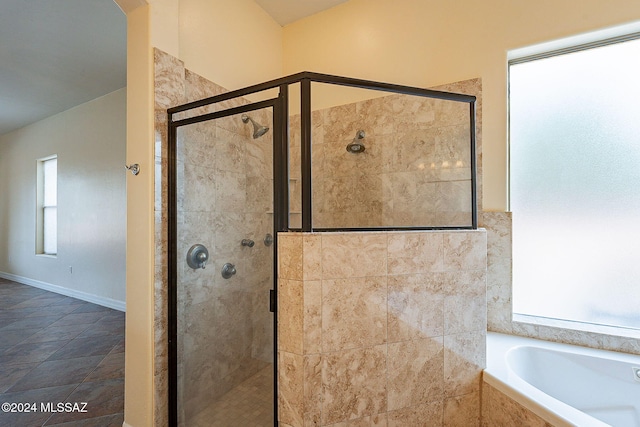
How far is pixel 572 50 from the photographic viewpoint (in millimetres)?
2051

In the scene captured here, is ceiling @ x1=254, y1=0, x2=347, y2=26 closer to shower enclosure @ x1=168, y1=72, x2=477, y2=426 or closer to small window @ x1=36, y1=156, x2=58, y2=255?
shower enclosure @ x1=168, y1=72, x2=477, y2=426

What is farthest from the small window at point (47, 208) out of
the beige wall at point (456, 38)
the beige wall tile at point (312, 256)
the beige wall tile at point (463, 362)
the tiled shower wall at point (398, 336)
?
the beige wall tile at point (463, 362)

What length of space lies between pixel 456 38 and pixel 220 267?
2.38 metres

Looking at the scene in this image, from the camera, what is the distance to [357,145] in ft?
8.35

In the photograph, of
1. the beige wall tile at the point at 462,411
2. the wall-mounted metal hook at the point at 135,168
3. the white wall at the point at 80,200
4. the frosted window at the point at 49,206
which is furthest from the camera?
the frosted window at the point at 49,206

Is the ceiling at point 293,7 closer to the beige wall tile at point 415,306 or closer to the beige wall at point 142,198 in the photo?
the beige wall at point 142,198

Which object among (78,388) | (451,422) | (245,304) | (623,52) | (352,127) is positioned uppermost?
(623,52)

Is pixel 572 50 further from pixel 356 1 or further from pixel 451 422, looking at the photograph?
pixel 451 422

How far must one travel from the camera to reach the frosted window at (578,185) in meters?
1.93

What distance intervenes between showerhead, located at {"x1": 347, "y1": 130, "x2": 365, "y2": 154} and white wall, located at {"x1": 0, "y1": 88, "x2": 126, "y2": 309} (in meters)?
3.15

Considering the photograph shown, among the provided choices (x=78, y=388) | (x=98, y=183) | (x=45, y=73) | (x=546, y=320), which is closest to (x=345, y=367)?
(x=546, y=320)

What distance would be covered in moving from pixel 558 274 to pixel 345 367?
1727 mm

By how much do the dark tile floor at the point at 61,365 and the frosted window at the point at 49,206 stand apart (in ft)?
4.26

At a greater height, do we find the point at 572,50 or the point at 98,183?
the point at 572,50
